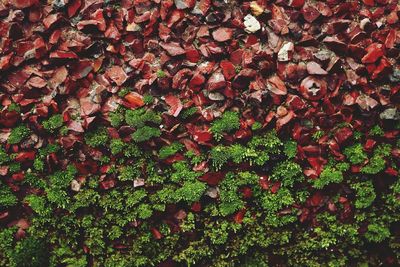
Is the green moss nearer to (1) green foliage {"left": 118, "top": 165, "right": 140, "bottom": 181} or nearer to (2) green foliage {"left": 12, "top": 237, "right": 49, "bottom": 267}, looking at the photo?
(1) green foliage {"left": 118, "top": 165, "right": 140, "bottom": 181}

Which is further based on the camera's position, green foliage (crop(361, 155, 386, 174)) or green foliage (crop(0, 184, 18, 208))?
green foliage (crop(0, 184, 18, 208))

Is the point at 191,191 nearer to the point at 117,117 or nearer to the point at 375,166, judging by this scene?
the point at 117,117

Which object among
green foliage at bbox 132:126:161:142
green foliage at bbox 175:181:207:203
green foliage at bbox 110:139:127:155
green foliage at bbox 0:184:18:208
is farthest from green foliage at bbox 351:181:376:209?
green foliage at bbox 0:184:18:208

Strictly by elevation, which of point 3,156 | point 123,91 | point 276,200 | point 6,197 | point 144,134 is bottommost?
point 6,197

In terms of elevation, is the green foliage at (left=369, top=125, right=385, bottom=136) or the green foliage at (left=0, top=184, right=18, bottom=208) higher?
the green foliage at (left=369, top=125, right=385, bottom=136)

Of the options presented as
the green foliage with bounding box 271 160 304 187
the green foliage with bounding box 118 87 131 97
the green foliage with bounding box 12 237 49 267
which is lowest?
the green foliage with bounding box 12 237 49 267

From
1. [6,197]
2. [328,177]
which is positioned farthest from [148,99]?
[328,177]
